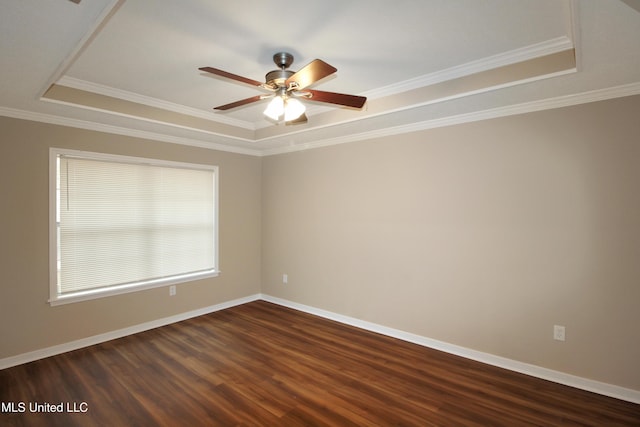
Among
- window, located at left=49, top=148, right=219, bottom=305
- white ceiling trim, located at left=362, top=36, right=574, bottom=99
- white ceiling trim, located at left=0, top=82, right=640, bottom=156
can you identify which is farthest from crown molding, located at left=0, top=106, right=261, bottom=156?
white ceiling trim, located at left=362, top=36, right=574, bottom=99

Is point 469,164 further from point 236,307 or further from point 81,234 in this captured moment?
point 81,234

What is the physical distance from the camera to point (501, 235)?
2961mm

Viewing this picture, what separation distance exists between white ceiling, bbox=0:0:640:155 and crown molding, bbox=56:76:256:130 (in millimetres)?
13

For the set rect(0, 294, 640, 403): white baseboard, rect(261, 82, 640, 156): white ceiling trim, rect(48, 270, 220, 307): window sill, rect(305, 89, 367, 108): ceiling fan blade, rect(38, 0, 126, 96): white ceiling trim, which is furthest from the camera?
rect(48, 270, 220, 307): window sill

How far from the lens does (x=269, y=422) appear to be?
2191mm

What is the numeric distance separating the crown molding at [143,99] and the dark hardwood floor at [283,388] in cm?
256

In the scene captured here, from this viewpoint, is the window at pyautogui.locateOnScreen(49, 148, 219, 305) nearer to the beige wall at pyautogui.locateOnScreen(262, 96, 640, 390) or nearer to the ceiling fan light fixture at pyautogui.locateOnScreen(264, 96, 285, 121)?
the beige wall at pyautogui.locateOnScreen(262, 96, 640, 390)

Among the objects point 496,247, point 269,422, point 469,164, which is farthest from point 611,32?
point 269,422

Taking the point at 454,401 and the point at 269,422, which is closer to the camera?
the point at 269,422

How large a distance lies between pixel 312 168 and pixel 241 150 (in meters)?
1.18

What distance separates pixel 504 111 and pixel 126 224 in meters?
4.20

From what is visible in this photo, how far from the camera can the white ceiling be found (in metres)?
1.72

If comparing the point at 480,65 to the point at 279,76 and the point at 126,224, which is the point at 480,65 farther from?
the point at 126,224

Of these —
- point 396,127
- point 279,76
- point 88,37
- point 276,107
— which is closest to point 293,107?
point 276,107
